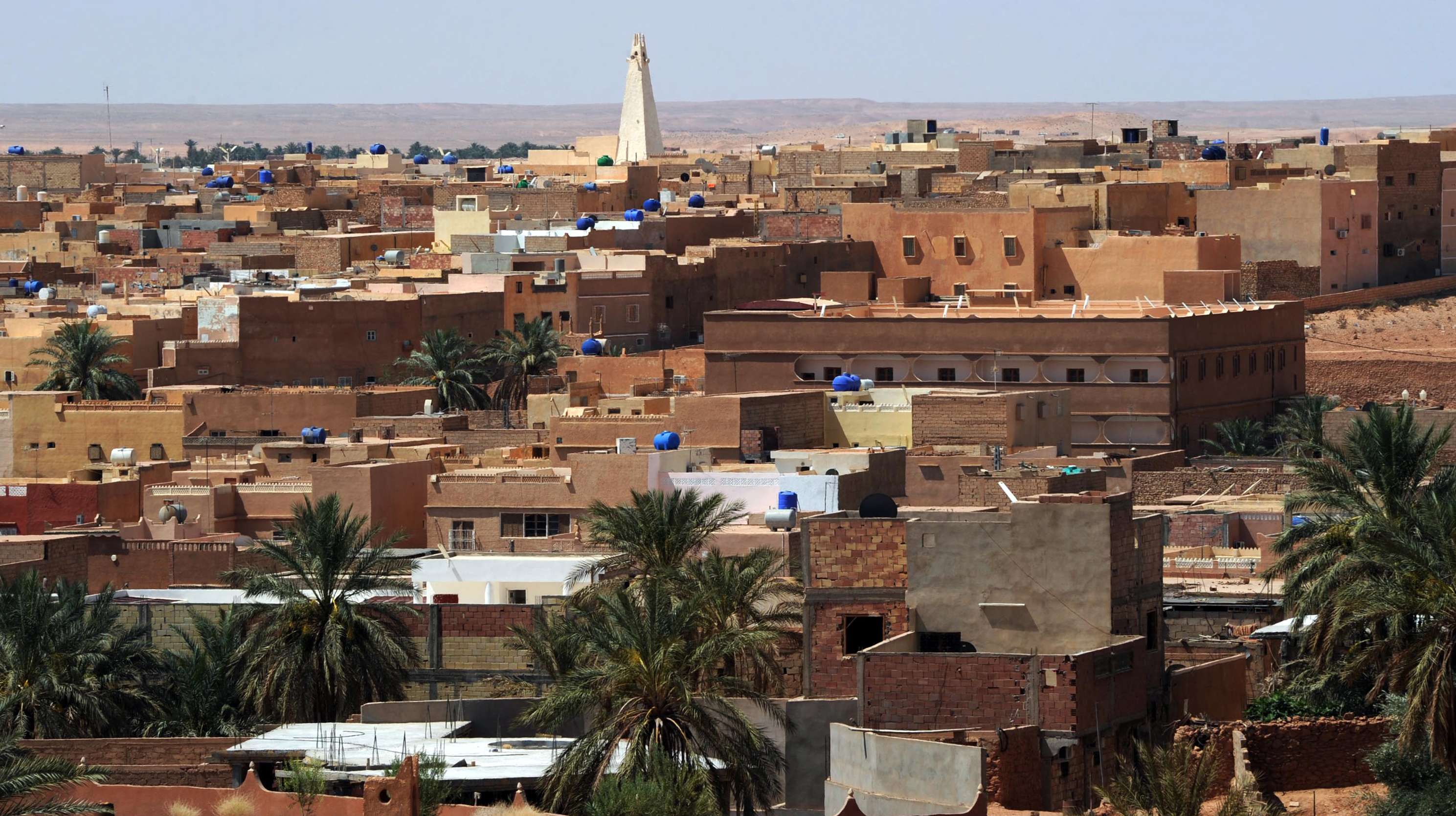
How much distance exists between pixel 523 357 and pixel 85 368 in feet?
26.1

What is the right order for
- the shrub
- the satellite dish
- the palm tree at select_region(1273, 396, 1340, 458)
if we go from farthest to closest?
1. the palm tree at select_region(1273, 396, 1340, 458)
2. the satellite dish
3. the shrub

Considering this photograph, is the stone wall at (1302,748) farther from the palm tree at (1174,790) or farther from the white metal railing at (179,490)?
the white metal railing at (179,490)

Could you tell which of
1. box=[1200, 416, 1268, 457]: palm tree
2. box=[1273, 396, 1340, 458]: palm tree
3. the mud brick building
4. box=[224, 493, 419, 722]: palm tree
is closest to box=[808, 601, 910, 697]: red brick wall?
the mud brick building

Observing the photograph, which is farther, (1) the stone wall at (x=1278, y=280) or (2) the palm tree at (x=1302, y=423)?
(1) the stone wall at (x=1278, y=280)

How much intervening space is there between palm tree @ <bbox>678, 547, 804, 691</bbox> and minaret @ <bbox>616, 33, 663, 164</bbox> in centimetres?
9382

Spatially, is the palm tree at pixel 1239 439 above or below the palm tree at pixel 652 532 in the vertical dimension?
below

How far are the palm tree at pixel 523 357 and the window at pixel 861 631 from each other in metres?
30.9

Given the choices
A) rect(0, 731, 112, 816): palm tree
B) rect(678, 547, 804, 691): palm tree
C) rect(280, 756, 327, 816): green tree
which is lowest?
rect(280, 756, 327, 816): green tree

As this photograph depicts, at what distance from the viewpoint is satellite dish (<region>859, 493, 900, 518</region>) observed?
26.4m

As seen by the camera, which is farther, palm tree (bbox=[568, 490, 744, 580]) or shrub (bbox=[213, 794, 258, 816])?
palm tree (bbox=[568, 490, 744, 580])

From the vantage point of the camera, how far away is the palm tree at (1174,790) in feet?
68.7

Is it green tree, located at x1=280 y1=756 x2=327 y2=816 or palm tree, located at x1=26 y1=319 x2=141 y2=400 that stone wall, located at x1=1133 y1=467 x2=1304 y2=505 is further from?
palm tree, located at x1=26 y1=319 x2=141 y2=400

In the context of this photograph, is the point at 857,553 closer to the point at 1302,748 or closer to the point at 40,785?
the point at 1302,748

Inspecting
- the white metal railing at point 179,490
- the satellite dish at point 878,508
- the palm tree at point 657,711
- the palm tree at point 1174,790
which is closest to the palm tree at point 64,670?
the palm tree at point 657,711
